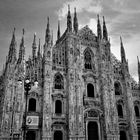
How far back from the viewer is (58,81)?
33.2 meters

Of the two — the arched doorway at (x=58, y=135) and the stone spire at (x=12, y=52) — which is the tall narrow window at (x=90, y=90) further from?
the stone spire at (x=12, y=52)

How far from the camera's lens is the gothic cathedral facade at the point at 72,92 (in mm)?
28281

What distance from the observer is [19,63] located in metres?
30.0

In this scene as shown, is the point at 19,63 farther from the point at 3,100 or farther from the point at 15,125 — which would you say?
the point at 15,125

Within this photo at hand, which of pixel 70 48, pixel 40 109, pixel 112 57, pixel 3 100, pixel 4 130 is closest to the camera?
pixel 4 130

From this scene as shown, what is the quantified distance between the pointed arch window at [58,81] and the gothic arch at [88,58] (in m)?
6.01

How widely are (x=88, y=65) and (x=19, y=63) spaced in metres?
13.2

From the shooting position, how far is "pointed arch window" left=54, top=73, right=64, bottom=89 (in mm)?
32688

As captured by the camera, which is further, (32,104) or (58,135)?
(58,135)

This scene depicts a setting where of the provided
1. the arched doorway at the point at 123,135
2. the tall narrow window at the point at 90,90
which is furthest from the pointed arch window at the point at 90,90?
the arched doorway at the point at 123,135

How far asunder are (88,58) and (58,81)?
818 cm

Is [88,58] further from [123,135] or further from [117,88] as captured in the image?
[123,135]

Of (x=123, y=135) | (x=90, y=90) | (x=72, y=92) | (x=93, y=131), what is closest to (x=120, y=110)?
(x=123, y=135)

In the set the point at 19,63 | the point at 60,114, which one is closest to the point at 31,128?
the point at 60,114
